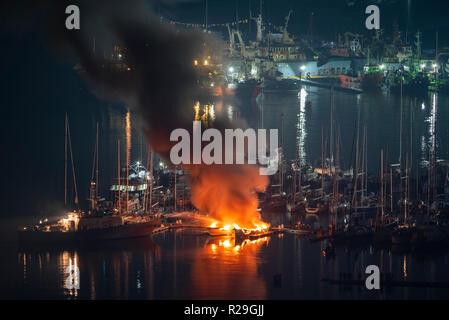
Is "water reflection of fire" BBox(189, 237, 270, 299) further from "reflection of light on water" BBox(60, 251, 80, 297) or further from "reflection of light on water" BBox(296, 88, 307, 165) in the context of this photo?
"reflection of light on water" BBox(296, 88, 307, 165)

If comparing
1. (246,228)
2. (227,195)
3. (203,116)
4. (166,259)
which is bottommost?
(166,259)

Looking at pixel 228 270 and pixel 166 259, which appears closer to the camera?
pixel 228 270

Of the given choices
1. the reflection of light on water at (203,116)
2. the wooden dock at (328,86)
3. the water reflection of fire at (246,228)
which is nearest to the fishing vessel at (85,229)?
the water reflection of fire at (246,228)

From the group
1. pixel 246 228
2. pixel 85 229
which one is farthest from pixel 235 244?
pixel 85 229

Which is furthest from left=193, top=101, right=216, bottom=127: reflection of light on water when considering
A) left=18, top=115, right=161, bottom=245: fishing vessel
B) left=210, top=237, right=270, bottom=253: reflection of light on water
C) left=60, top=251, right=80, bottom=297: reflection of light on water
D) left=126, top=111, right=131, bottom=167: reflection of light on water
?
left=60, top=251, right=80, bottom=297: reflection of light on water

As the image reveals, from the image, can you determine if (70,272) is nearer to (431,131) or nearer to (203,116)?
(203,116)

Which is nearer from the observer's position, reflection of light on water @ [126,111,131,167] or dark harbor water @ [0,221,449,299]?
dark harbor water @ [0,221,449,299]

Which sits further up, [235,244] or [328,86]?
[328,86]

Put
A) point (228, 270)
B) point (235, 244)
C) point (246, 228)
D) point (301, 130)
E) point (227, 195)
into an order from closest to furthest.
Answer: point (228, 270), point (235, 244), point (246, 228), point (227, 195), point (301, 130)

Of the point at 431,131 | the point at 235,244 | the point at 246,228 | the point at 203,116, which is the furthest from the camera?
the point at 431,131

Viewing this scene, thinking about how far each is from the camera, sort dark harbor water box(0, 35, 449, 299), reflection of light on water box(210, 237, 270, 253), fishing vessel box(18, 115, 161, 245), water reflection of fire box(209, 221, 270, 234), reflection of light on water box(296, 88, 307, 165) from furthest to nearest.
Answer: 1. reflection of light on water box(296, 88, 307, 165)
2. water reflection of fire box(209, 221, 270, 234)
3. fishing vessel box(18, 115, 161, 245)
4. reflection of light on water box(210, 237, 270, 253)
5. dark harbor water box(0, 35, 449, 299)

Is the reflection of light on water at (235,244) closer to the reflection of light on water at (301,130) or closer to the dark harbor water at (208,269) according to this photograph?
the dark harbor water at (208,269)

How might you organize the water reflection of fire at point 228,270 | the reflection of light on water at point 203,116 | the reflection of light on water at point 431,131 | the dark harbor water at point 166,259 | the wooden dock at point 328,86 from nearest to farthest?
the water reflection of fire at point 228,270 → the dark harbor water at point 166,259 → the reflection of light on water at point 203,116 → the reflection of light on water at point 431,131 → the wooden dock at point 328,86
